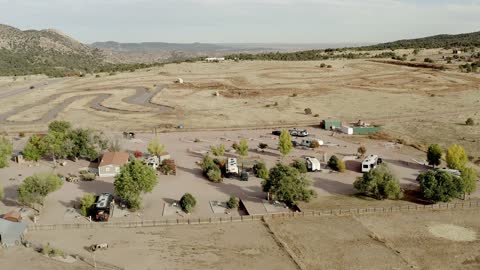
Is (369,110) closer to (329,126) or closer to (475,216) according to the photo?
(329,126)

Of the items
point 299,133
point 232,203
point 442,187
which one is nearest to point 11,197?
point 232,203

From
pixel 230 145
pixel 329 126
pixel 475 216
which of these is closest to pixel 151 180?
pixel 230 145

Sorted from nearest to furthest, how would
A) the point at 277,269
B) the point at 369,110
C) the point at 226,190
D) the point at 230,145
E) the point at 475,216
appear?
the point at 277,269
the point at 475,216
the point at 226,190
the point at 230,145
the point at 369,110

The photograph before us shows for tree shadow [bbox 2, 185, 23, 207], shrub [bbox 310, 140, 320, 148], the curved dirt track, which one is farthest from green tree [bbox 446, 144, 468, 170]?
the curved dirt track

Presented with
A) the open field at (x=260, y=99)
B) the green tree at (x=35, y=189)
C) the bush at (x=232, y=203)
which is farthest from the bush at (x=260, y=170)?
the open field at (x=260, y=99)

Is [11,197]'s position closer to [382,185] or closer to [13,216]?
[13,216]

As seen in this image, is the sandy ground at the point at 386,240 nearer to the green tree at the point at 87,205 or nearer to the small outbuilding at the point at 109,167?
the green tree at the point at 87,205
